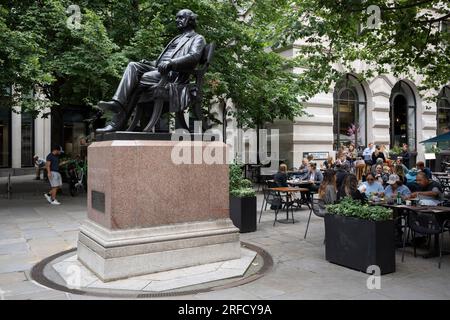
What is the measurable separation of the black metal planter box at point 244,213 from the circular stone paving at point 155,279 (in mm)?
2491

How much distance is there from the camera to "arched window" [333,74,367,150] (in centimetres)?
2255

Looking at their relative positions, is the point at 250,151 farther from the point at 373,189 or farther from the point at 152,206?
the point at 152,206

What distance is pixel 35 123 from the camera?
1121 inches

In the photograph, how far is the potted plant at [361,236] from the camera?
596 centimetres

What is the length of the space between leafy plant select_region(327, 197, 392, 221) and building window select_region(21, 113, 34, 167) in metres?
26.6

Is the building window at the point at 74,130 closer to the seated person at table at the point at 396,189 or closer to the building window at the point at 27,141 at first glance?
the building window at the point at 27,141

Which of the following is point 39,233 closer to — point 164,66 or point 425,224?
point 164,66

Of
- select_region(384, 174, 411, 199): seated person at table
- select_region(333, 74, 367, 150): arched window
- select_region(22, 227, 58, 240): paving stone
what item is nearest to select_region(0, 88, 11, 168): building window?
select_region(22, 227, 58, 240): paving stone

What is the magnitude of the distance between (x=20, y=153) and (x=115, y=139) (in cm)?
2510

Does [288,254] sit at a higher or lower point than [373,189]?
lower

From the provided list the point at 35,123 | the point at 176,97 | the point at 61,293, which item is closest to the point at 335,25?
the point at 176,97

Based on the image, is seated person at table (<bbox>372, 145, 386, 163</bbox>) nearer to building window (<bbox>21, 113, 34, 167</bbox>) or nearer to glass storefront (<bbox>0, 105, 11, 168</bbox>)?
building window (<bbox>21, 113, 34, 167</bbox>)

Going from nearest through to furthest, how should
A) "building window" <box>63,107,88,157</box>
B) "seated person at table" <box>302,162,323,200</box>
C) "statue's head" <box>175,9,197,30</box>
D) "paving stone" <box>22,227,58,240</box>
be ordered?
"statue's head" <box>175,9,197,30</box> → "paving stone" <box>22,227,58,240</box> → "seated person at table" <box>302,162,323,200</box> → "building window" <box>63,107,88,157</box>

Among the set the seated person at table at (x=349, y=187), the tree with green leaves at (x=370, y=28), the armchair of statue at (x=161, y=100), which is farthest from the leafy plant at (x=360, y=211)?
the tree with green leaves at (x=370, y=28)
